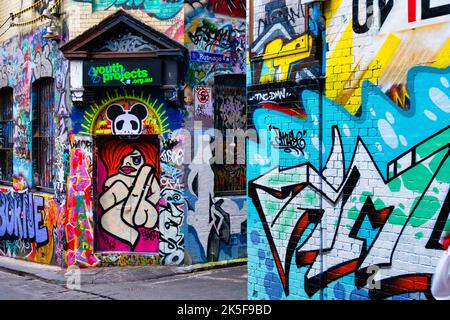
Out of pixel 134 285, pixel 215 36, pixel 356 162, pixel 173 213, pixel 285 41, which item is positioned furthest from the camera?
pixel 215 36

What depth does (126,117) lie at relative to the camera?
1103 cm

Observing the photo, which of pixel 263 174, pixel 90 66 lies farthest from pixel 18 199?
pixel 263 174

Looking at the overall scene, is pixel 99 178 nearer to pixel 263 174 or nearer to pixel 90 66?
pixel 90 66

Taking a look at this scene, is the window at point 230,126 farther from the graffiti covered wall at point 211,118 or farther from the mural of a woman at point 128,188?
the mural of a woman at point 128,188

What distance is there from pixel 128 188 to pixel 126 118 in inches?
50.1

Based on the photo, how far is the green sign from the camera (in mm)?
10641

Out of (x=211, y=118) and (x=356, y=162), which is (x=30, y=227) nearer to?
(x=211, y=118)

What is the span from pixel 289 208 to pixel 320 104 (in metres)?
1.27

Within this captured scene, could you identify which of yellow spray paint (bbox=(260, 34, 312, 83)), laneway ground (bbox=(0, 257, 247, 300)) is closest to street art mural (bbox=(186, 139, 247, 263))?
laneway ground (bbox=(0, 257, 247, 300))

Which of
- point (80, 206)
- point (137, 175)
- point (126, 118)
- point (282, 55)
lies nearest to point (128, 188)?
point (137, 175)

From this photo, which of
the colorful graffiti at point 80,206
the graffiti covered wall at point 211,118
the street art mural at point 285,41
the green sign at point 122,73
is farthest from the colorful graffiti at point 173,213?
the street art mural at point 285,41

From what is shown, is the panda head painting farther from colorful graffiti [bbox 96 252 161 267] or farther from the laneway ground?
the laneway ground

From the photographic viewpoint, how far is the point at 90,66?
10.8 m
